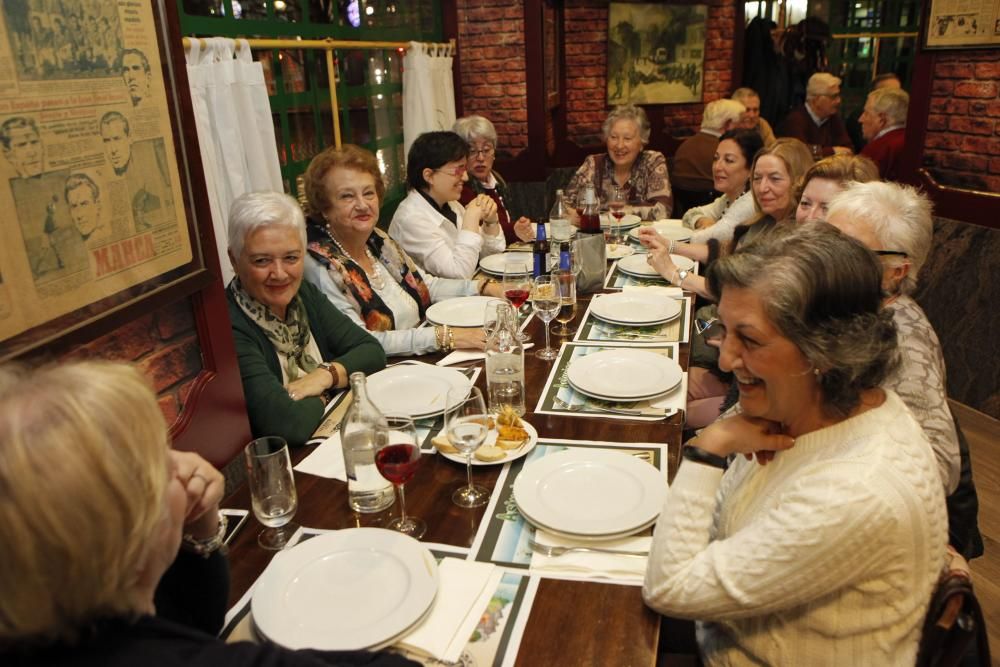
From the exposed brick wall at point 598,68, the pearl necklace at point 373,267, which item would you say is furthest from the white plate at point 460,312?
the exposed brick wall at point 598,68

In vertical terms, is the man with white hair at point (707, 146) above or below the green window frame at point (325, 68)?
below

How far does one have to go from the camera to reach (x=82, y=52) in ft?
3.67

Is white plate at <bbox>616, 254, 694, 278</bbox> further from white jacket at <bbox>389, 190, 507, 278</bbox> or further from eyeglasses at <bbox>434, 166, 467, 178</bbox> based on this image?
eyeglasses at <bbox>434, 166, 467, 178</bbox>

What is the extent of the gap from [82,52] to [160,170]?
23 centimetres

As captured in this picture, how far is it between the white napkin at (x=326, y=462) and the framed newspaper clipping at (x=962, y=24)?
3.27m

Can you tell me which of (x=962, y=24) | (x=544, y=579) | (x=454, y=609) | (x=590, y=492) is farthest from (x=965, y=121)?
(x=454, y=609)

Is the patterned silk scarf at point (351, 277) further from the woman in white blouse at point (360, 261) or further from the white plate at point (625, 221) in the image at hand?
the white plate at point (625, 221)

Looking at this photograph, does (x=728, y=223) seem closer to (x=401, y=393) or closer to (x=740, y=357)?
(x=401, y=393)

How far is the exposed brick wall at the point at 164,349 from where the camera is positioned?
1.23 meters

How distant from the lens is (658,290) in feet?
8.76

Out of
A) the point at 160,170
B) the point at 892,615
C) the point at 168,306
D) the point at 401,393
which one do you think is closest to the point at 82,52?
the point at 160,170

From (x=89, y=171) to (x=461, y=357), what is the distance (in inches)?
45.4

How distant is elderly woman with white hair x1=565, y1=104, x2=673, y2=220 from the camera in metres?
4.43

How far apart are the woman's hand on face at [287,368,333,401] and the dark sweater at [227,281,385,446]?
0.15 ft
